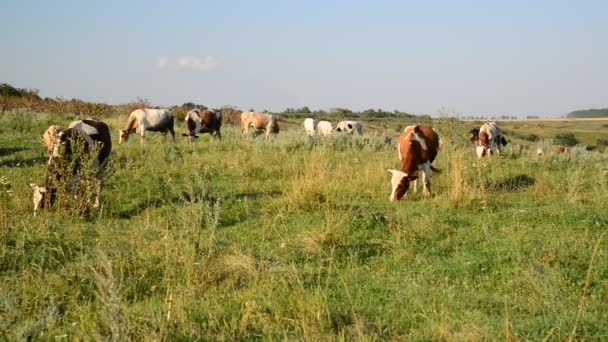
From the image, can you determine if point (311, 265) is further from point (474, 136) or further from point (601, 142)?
point (601, 142)

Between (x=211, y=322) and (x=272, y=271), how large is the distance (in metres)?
1.36

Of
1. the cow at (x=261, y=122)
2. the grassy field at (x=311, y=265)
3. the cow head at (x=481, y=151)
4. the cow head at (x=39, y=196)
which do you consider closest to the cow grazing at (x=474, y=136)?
the cow head at (x=481, y=151)

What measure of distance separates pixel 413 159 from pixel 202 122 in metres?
13.6

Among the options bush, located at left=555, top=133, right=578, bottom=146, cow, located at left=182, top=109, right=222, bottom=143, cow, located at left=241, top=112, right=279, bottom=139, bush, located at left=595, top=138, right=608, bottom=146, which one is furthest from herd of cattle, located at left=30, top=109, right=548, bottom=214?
bush, located at left=595, top=138, right=608, bottom=146

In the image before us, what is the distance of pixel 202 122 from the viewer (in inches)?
Result: 938

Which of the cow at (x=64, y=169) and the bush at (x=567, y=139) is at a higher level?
the cow at (x=64, y=169)

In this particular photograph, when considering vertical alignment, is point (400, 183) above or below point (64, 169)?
below

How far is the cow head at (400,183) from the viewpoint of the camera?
11.0m

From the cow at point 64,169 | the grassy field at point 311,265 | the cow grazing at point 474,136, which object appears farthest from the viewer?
the cow grazing at point 474,136

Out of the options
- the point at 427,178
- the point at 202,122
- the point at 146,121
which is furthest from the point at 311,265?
the point at 202,122

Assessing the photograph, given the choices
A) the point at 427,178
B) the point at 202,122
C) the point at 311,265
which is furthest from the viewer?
the point at 202,122

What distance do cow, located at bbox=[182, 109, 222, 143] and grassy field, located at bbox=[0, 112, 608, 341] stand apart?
11.1m

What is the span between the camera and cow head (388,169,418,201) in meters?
11.0

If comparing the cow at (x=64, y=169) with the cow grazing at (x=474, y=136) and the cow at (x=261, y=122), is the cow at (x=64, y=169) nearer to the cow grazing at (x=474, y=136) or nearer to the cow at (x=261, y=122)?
the cow grazing at (x=474, y=136)
